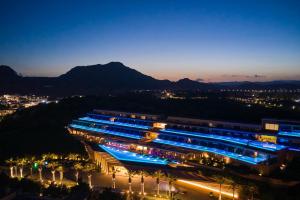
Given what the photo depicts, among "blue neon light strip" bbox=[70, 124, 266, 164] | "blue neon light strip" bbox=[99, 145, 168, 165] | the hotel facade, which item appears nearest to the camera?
"blue neon light strip" bbox=[70, 124, 266, 164]

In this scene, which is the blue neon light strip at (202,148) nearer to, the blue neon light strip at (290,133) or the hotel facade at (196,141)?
the hotel facade at (196,141)

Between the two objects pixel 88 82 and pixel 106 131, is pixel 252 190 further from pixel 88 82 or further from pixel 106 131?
pixel 88 82

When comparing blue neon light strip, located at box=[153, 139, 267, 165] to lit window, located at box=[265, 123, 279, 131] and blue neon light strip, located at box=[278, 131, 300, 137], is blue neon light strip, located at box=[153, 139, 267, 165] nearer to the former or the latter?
blue neon light strip, located at box=[278, 131, 300, 137]

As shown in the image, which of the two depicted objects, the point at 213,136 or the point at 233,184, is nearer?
the point at 233,184

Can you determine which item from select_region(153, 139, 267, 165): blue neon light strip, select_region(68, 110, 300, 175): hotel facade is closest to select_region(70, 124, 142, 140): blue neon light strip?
select_region(68, 110, 300, 175): hotel facade

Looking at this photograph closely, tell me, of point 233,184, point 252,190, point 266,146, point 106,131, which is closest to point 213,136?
point 266,146

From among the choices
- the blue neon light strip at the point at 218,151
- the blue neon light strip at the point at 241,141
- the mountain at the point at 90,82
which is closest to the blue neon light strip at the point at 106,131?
the blue neon light strip at the point at 218,151

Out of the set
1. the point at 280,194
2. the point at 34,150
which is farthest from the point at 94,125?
the point at 280,194
